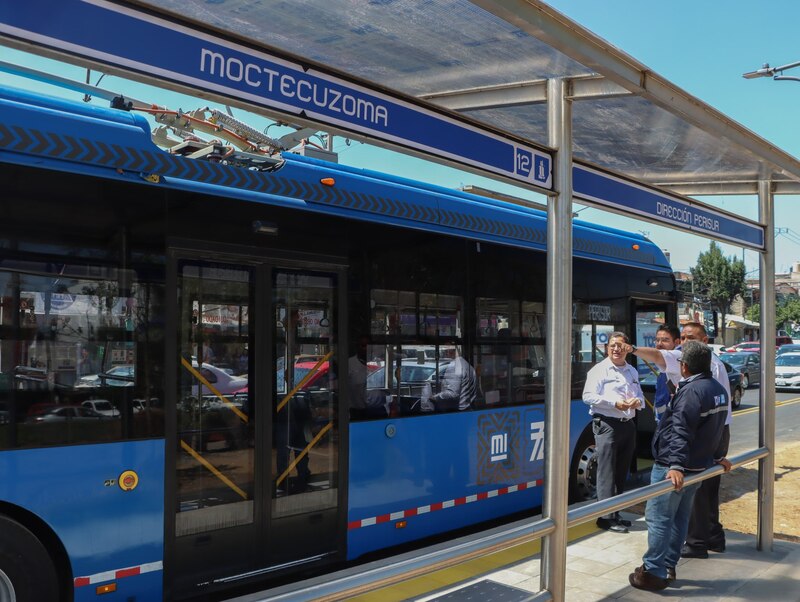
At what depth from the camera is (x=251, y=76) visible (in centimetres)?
251

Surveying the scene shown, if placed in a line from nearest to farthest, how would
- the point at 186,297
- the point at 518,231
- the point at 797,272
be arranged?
the point at 186,297
the point at 518,231
the point at 797,272

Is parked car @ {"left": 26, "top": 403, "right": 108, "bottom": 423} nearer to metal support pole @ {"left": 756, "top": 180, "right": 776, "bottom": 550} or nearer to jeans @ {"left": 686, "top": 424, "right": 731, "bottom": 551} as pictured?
jeans @ {"left": 686, "top": 424, "right": 731, "bottom": 551}

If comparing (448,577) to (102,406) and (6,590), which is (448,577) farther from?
(6,590)

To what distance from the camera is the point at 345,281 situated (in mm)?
5625

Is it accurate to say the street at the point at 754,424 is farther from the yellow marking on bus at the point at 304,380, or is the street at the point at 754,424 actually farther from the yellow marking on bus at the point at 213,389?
the yellow marking on bus at the point at 213,389

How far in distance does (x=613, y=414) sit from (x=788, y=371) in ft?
78.9

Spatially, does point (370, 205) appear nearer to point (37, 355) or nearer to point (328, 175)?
point (328, 175)

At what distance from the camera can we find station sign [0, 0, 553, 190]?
2.11 metres

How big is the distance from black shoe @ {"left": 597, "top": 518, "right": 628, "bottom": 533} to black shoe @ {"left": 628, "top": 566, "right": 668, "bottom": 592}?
5.45ft

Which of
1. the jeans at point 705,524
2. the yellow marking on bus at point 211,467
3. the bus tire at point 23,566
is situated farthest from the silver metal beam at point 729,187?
the bus tire at point 23,566

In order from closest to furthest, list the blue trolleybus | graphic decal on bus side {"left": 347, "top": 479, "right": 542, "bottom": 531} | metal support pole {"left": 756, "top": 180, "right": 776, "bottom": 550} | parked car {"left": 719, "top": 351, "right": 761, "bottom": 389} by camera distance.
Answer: the blue trolleybus → graphic decal on bus side {"left": 347, "top": 479, "right": 542, "bottom": 531} → metal support pole {"left": 756, "top": 180, "right": 776, "bottom": 550} → parked car {"left": 719, "top": 351, "right": 761, "bottom": 389}

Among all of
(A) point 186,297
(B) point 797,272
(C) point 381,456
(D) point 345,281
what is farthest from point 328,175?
(B) point 797,272

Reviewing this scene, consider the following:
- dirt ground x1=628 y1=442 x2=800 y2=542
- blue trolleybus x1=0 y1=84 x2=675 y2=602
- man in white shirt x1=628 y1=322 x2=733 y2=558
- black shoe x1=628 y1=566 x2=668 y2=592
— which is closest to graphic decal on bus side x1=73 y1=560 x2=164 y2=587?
blue trolleybus x1=0 y1=84 x2=675 y2=602

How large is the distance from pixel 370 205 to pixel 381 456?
2.01 m
